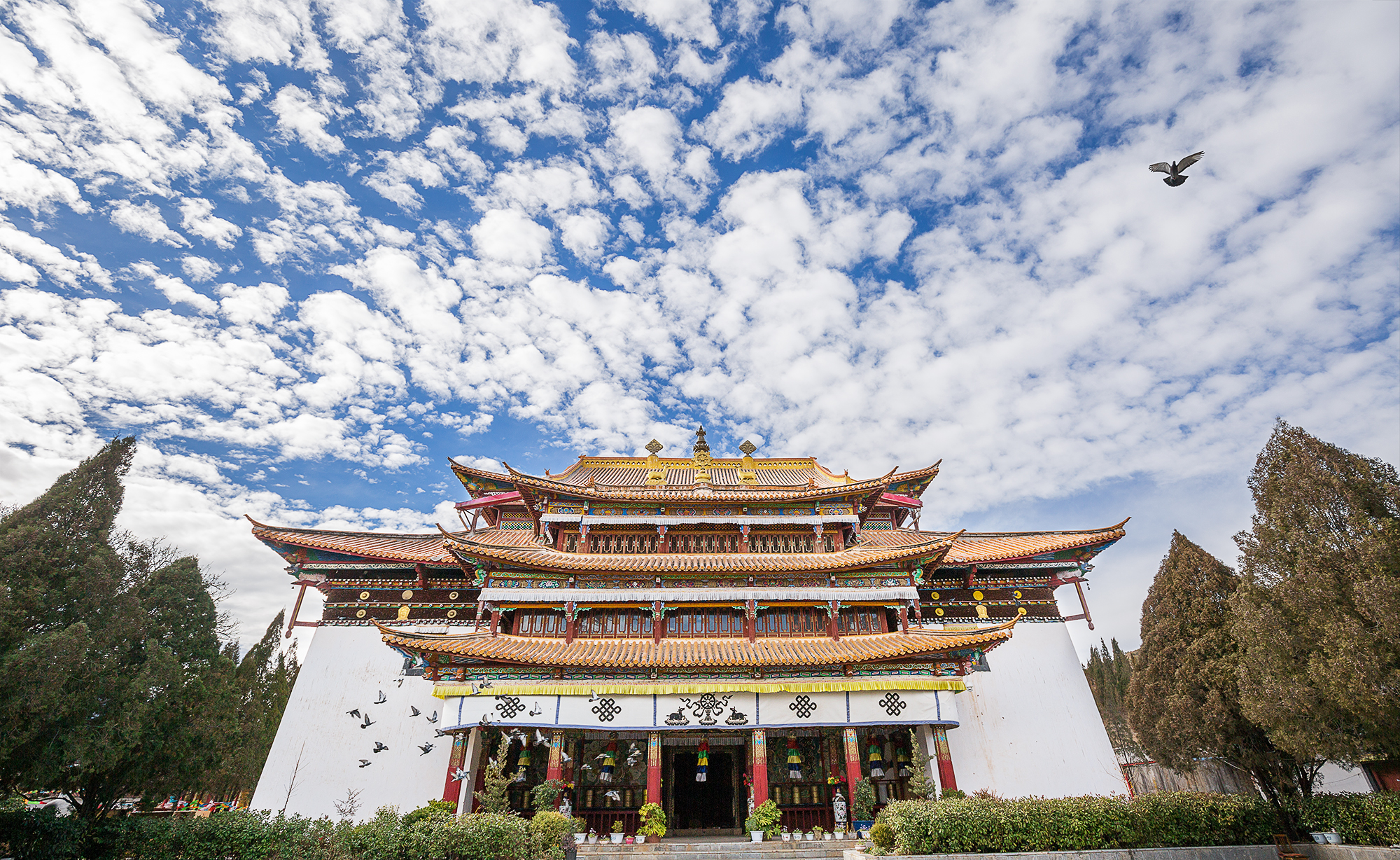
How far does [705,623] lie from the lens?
20.1 m

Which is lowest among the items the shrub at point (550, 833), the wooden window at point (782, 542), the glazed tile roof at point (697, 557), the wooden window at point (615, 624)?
the shrub at point (550, 833)

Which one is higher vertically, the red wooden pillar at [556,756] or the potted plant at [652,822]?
the red wooden pillar at [556,756]

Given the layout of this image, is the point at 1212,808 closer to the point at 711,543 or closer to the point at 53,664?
the point at 711,543

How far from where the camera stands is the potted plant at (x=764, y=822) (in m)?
15.5

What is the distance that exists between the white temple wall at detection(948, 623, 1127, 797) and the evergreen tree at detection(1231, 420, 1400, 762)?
225 inches

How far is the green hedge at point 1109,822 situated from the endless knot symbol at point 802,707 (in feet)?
12.8

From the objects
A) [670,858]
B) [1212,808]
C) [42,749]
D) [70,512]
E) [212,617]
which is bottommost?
[670,858]

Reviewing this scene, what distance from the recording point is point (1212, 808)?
13.3m

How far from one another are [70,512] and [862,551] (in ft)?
66.6

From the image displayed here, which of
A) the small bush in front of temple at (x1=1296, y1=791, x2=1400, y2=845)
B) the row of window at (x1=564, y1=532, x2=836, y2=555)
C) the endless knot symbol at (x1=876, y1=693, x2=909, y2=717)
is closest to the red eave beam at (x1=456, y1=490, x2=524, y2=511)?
the row of window at (x1=564, y1=532, x2=836, y2=555)

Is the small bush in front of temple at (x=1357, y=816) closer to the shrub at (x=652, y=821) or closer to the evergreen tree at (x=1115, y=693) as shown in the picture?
the shrub at (x=652, y=821)

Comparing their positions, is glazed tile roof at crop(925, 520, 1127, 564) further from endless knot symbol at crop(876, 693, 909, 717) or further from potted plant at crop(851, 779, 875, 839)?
potted plant at crop(851, 779, 875, 839)

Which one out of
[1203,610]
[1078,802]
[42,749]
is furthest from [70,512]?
[1203,610]

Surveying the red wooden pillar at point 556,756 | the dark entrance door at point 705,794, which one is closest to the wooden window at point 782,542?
the dark entrance door at point 705,794
